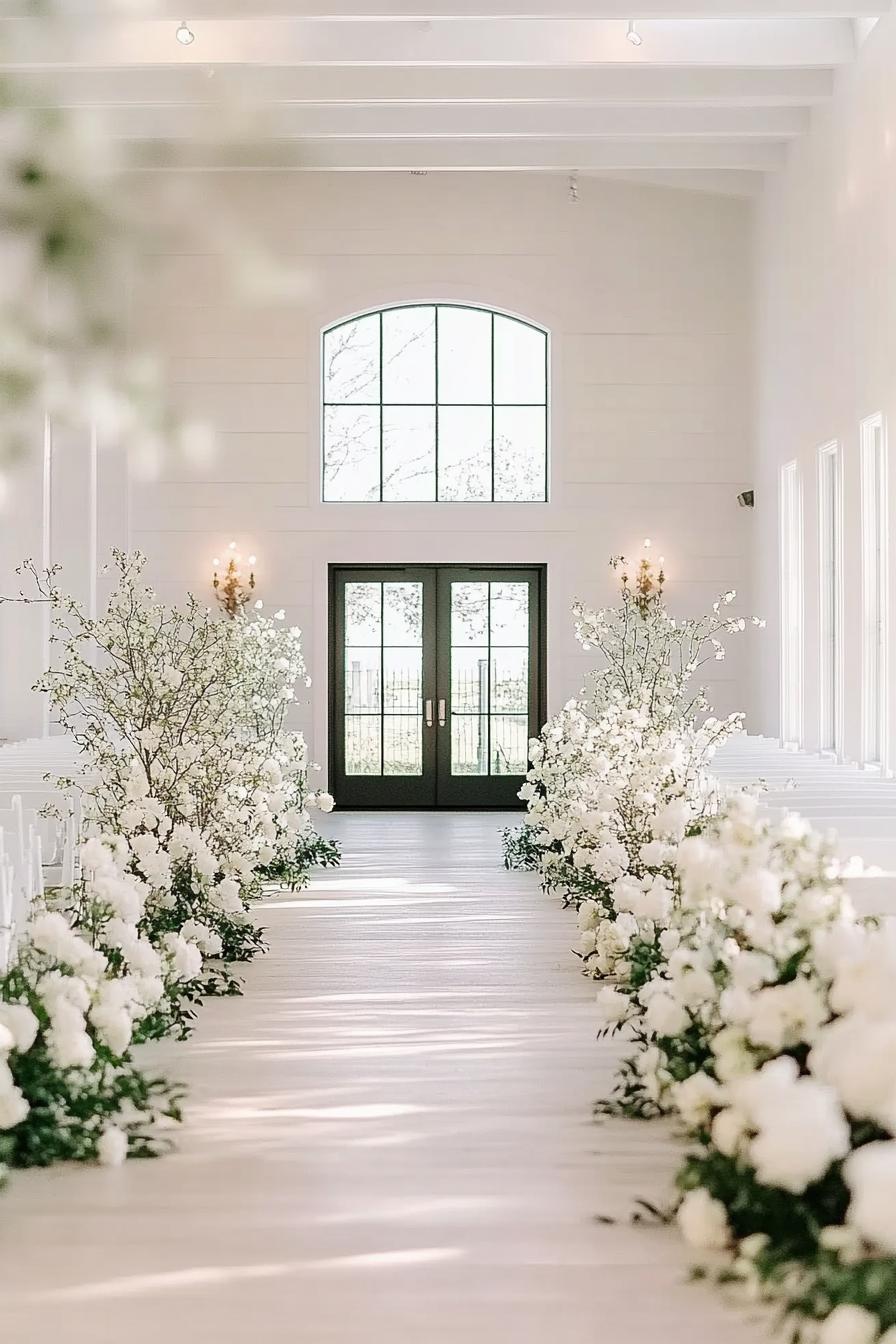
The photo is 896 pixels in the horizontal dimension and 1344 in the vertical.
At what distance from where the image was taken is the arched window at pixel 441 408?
54.5ft

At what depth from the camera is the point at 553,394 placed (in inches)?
645

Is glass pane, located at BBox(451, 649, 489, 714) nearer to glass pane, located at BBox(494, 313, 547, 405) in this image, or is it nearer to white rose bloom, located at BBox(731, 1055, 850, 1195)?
glass pane, located at BBox(494, 313, 547, 405)

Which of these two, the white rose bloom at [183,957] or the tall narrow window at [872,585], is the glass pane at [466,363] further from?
the white rose bloom at [183,957]

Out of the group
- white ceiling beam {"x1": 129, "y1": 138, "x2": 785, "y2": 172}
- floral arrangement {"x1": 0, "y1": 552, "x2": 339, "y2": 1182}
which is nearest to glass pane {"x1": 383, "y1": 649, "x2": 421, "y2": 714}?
white ceiling beam {"x1": 129, "y1": 138, "x2": 785, "y2": 172}

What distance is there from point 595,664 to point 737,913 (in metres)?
12.9

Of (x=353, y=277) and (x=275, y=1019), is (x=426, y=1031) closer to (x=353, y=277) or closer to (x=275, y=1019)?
(x=275, y=1019)

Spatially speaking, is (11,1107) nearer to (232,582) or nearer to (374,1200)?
(374,1200)

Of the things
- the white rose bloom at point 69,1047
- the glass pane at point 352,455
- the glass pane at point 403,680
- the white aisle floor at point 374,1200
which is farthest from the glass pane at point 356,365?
the white rose bloom at point 69,1047

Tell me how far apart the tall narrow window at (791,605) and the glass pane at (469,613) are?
3091 millimetres

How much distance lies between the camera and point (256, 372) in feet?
54.5

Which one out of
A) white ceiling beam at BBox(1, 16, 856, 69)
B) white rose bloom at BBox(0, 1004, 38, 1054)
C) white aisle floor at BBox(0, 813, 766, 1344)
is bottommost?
white aisle floor at BBox(0, 813, 766, 1344)

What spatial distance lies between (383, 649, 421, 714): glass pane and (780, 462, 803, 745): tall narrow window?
3.89 meters

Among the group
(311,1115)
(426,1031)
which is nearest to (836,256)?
(426,1031)

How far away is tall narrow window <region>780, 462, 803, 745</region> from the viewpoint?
1440 cm
